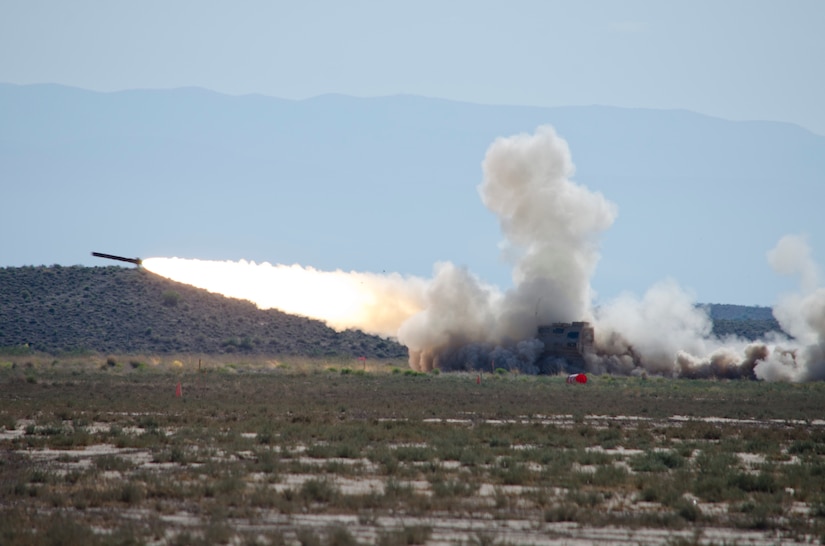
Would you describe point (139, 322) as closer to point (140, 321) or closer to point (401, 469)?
point (140, 321)

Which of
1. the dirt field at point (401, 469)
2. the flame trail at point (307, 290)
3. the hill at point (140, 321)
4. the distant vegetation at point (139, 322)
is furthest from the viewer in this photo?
the hill at point (140, 321)

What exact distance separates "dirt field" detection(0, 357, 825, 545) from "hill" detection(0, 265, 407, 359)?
45213 millimetres

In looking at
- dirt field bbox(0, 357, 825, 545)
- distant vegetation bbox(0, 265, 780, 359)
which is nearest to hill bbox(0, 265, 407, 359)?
distant vegetation bbox(0, 265, 780, 359)

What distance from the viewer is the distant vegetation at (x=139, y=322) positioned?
93562 mm

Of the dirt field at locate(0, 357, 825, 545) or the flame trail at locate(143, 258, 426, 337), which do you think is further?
the flame trail at locate(143, 258, 426, 337)

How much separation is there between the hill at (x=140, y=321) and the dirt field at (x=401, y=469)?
45.2 m

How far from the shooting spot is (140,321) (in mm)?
98938

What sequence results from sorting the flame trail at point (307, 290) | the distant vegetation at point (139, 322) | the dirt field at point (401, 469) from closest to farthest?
the dirt field at point (401, 469) < the flame trail at point (307, 290) < the distant vegetation at point (139, 322)

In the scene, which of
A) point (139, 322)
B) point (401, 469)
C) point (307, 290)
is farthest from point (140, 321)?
point (401, 469)

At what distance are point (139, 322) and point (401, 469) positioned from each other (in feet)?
254

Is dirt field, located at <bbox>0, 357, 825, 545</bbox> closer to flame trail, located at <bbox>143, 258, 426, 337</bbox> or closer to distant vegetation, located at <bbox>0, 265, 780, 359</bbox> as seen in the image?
flame trail, located at <bbox>143, 258, 426, 337</bbox>

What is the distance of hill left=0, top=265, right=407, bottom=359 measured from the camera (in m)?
93.8

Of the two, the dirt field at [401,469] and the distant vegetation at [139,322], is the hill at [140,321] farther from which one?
the dirt field at [401,469]

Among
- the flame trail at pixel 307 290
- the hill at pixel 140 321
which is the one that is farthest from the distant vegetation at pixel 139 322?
the flame trail at pixel 307 290
